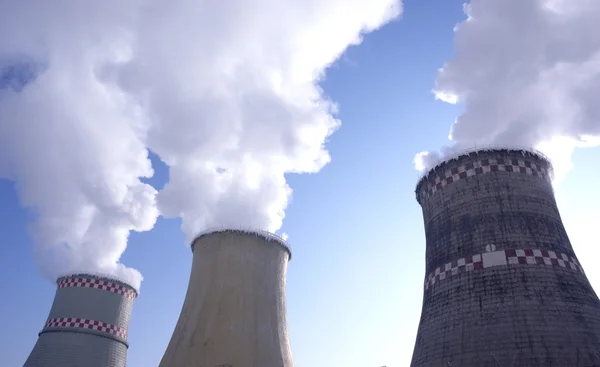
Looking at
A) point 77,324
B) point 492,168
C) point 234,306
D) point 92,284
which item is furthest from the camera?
point 92,284

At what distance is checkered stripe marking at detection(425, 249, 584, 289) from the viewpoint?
9367 mm

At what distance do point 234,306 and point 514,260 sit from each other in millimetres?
7449

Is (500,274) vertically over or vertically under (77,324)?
under

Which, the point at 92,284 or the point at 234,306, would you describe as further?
the point at 92,284

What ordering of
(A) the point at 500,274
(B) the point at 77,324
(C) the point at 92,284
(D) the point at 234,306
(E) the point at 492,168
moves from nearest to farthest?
(A) the point at 500,274, (E) the point at 492,168, (D) the point at 234,306, (B) the point at 77,324, (C) the point at 92,284

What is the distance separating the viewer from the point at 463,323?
29.8 feet

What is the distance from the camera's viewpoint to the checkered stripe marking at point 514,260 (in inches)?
369

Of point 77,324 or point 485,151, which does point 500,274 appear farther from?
point 77,324

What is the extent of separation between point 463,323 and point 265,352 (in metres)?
5.92

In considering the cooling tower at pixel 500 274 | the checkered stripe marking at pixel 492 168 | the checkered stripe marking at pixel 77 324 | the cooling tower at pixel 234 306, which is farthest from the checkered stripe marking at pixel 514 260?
the checkered stripe marking at pixel 77 324

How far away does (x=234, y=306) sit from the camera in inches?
523

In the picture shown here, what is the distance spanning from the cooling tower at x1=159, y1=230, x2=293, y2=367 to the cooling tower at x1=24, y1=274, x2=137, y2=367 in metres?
5.45

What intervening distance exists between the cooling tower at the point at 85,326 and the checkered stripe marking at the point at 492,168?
44.6 ft

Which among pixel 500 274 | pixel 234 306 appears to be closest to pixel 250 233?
pixel 234 306
